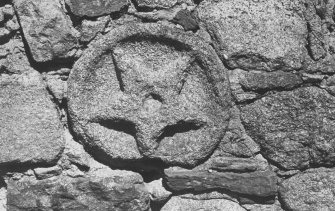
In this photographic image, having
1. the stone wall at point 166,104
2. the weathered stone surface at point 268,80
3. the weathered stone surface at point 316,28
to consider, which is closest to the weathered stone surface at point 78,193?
the stone wall at point 166,104

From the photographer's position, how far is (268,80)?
142 cm

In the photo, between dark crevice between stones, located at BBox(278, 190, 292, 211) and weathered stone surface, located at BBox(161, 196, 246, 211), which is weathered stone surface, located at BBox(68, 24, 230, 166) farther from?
dark crevice between stones, located at BBox(278, 190, 292, 211)

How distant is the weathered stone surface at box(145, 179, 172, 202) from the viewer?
1.45 metres

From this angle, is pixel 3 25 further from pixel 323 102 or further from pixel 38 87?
pixel 323 102

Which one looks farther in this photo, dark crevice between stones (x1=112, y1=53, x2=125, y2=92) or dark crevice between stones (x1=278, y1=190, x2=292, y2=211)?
dark crevice between stones (x1=278, y1=190, x2=292, y2=211)

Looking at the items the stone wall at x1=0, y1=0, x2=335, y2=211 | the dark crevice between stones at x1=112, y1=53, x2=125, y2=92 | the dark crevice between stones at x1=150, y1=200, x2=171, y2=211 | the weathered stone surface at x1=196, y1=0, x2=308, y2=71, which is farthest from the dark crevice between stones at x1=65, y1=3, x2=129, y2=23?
the dark crevice between stones at x1=150, y1=200, x2=171, y2=211

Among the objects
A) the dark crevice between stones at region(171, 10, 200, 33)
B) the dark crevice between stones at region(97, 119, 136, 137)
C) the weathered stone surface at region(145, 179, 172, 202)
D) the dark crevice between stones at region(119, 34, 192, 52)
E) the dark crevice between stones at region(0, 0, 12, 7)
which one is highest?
the dark crevice between stones at region(0, 0, 12, 7)

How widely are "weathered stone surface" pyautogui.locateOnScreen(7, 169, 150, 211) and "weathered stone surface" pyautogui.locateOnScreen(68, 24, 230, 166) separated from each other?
0.25 feet

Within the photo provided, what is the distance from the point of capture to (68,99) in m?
1.37

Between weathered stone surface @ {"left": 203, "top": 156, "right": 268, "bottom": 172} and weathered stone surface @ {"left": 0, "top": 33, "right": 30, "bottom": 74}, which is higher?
weathered stone surface @ {"left": 0, "top": 33, "right": 30, "bottom": 74}

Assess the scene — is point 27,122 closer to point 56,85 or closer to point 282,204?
point 56,85

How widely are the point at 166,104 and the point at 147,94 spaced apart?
2.4 inches

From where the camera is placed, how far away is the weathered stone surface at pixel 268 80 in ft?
4.66

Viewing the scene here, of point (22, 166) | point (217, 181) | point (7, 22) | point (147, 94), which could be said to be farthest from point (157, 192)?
point (7, 22)
